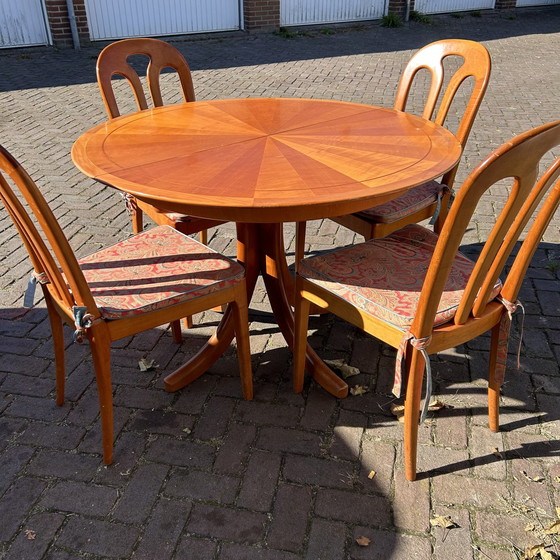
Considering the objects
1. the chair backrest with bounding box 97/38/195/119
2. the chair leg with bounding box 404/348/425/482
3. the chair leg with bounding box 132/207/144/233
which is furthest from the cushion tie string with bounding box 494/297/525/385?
the chair backrest with bounding box 97/38/195/119

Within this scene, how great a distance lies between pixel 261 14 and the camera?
10195 mm

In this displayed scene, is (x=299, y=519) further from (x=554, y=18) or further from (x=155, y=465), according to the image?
(x=554, y=18)

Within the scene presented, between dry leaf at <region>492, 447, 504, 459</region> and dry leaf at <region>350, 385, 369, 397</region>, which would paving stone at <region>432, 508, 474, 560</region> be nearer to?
dry leaf at <region>492, 447, 504, 459</region>

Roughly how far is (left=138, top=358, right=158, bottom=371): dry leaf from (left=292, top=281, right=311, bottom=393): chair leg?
67 cm

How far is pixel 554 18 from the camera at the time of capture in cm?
1281

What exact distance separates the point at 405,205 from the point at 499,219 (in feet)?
3.39

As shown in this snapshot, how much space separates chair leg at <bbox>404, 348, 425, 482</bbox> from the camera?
188 centimetres

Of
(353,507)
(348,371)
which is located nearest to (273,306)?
(348,371)

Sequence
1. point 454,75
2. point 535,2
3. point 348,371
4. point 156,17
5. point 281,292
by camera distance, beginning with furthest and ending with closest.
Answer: point 535,2 < point 156,17 < point 454,75 < point 281,292 < point 348,371

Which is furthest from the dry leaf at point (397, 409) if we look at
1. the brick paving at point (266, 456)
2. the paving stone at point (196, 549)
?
the paving stone at point (196, 549)

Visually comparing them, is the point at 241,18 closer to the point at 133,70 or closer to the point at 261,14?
the point at 261,14

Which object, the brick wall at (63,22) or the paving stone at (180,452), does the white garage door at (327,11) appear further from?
the paving stone at (180,452)

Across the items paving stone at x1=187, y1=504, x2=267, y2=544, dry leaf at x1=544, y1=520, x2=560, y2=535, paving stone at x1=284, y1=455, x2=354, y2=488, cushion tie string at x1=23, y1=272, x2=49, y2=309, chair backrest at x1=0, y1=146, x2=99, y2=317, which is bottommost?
paving stone at x1=284, y1=455, x2=354, y2=488

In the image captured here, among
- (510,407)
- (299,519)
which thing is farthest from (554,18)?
(299,519)
